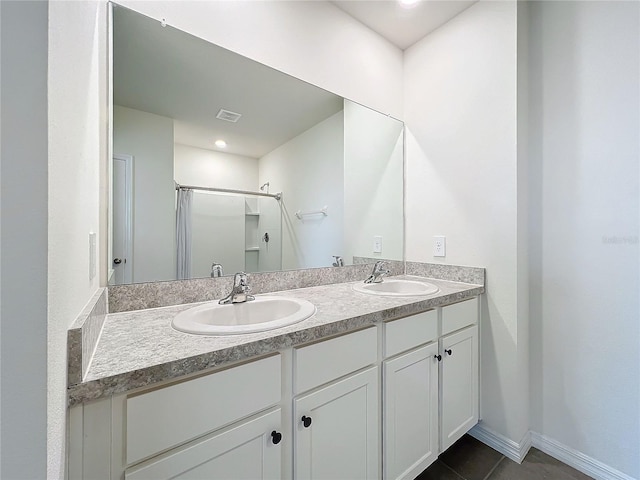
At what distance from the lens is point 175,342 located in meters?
0.72

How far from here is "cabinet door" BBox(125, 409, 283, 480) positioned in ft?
2.03

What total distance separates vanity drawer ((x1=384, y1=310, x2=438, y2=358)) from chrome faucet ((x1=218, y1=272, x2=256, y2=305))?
58 centimetres

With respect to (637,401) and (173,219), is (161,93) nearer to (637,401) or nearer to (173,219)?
(173,219)

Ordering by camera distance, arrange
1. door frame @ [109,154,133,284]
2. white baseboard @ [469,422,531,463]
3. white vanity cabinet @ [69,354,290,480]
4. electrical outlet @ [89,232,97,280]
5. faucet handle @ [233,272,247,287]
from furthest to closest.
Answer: white baseboard @ [469,422,531,463]
faucet handle @ [233,272,247,287]
door frame @ [109,154,133,284]
electrical outlet @ [89,232,97,280]
white vanity cabinet @ [69,354,290,480]

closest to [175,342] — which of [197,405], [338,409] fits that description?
[197,405]

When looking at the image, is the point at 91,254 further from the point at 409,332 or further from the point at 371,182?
the point at 371,182

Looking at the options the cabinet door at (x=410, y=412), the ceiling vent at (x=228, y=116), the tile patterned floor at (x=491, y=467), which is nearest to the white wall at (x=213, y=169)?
the ceiling vent at (x=228, y=116)

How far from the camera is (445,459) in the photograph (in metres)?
1.41

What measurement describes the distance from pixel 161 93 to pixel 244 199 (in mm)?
541

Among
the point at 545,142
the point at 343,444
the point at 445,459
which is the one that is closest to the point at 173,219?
the point at 343,444

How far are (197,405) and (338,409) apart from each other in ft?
1.53

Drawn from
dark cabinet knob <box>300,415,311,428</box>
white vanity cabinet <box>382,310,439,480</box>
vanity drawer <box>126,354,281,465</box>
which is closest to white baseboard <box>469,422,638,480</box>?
white vanity cabinet <box>382,310,439,480</box>

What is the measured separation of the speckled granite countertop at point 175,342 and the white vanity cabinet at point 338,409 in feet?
0.22

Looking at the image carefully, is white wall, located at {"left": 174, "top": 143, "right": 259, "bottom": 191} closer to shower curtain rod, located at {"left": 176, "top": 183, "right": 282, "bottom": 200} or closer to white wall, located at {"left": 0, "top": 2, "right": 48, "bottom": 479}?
shower curtain rod, located at {"left": 176, "top": 183, "right": 282, "bottom": 200}
